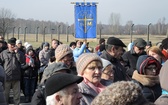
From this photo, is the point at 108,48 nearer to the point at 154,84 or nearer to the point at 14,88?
the point at 154,84

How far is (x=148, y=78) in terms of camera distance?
13.7 feet

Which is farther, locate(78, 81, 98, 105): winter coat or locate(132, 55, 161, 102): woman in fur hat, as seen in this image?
locate(132, 55, 161, 102): woman in fur hat

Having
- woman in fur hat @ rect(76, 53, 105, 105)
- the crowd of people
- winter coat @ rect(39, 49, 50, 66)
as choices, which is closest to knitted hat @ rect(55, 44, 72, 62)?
the crowd of people

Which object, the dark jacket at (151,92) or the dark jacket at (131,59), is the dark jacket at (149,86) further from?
the dark jacket at (131,59)

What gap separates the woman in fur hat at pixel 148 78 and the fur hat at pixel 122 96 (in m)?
2.41

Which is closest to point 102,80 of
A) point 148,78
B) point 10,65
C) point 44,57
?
point 148,78

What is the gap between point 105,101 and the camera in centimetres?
162

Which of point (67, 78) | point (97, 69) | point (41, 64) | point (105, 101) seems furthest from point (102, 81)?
point (41, 64)

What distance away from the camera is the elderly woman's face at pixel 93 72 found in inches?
150

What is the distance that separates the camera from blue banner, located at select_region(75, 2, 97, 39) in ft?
38.8

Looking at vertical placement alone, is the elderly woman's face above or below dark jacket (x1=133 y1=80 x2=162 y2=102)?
above

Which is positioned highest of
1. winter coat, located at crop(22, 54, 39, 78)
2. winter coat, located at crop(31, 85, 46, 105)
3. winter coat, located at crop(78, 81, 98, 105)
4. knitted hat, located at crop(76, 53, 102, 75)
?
knitted hat, located at crop(76, 53, 102, 75)

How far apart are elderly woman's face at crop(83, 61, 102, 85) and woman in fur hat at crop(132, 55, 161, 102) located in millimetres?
564

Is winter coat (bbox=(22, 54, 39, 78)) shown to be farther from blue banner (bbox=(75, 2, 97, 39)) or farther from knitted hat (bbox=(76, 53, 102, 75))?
knitted hat (bbox=(76, 53, 102, 75))
